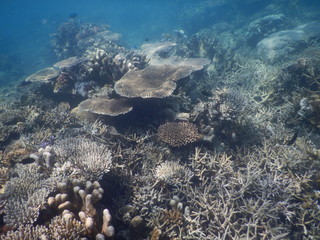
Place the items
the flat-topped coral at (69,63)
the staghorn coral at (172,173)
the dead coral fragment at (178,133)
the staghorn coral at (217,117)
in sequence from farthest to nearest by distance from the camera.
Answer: the flat-topped coral at (69,63) → the staghorn coral at (217,117) → the dead coral fragment at (178,133) → the staghorn coral at (172,173)

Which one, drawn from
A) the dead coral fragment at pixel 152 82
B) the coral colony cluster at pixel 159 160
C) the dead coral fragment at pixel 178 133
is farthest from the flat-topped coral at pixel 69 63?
the dead coral fragment at pixel 178 133

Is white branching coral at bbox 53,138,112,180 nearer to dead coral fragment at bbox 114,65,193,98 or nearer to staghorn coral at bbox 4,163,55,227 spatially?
staghorn coral at bbox 4,163,55,227

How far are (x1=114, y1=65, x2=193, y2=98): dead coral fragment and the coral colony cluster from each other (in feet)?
0.10

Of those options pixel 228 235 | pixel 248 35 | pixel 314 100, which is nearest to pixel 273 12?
pixel 248 35

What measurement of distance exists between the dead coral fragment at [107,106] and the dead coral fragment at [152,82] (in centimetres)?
31

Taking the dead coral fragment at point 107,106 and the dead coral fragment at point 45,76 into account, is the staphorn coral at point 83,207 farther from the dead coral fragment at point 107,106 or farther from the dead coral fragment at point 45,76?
the dead coral fragment at point 45,76

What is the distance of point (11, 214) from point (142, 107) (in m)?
3.43

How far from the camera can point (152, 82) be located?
18.1 ft

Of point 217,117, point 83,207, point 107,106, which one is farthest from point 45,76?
point 83,207

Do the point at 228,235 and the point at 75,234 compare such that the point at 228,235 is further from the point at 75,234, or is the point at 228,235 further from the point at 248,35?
the point at 248,35

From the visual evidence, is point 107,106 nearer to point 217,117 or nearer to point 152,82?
point 152,82

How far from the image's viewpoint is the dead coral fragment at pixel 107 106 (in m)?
A: 4.98

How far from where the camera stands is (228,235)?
3.37 meters

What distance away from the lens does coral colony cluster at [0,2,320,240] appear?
304cm
